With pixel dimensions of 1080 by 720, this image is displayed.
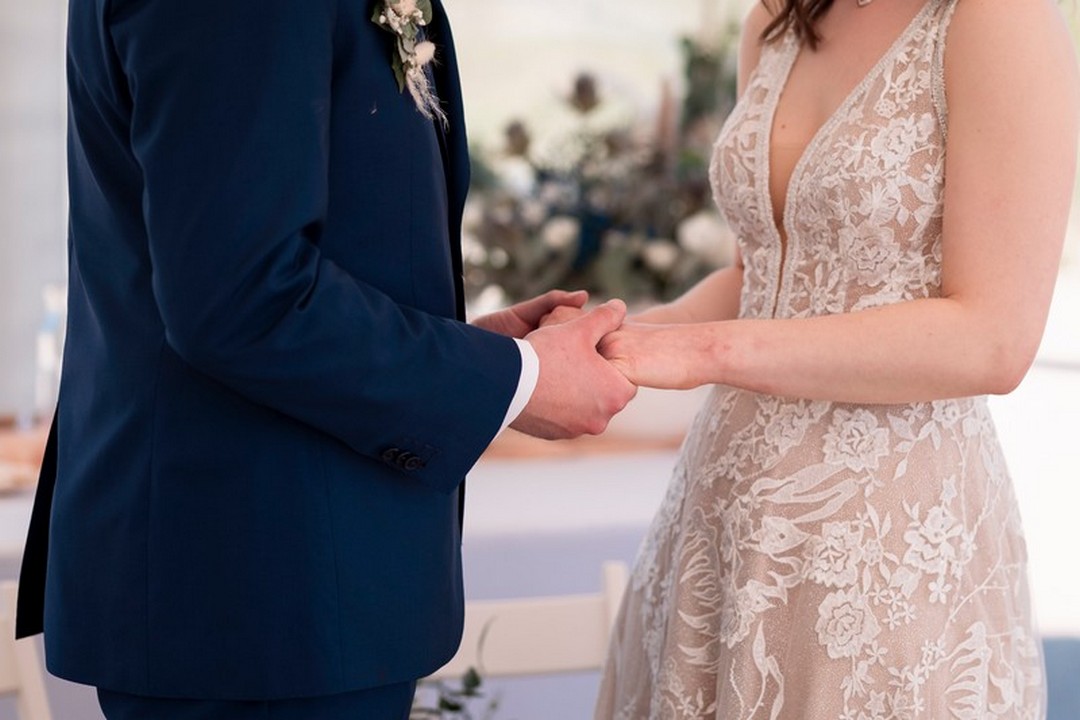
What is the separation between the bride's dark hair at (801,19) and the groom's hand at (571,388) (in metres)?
0.53

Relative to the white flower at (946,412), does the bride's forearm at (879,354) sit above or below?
above

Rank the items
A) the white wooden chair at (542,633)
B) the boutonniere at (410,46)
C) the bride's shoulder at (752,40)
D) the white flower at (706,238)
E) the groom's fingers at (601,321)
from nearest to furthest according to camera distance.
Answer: the boutonniere at (410,46), the groom's fingers at (601,321), the bride's shoulder at (752,40), the white wooden chair at (542,633), the white flower at (706,238)

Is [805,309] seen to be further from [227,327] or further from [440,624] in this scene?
[227,327]

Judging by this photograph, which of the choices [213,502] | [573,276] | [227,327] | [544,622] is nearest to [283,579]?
[213,502]

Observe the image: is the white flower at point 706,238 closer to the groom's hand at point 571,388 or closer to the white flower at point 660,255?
the white flower at point 660,255

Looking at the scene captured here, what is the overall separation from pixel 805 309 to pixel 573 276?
2081 millimetres

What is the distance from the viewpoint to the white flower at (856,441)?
Answer: 5.00 ft

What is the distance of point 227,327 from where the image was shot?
3.71 feet

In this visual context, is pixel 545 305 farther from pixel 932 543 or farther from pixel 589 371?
pixel 932 543

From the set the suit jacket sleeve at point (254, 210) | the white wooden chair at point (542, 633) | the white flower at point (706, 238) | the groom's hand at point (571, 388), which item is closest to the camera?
the suit jacket sleeve at point (254, 210)

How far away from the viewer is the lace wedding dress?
148cm

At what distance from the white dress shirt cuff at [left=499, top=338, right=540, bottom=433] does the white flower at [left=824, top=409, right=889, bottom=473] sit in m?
0.41

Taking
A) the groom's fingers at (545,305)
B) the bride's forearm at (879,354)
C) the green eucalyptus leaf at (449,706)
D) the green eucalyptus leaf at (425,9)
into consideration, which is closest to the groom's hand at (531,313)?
the groom's fingers at (545,305)

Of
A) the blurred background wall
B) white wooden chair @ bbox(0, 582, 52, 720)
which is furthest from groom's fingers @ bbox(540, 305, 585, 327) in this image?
the blurred background wall
